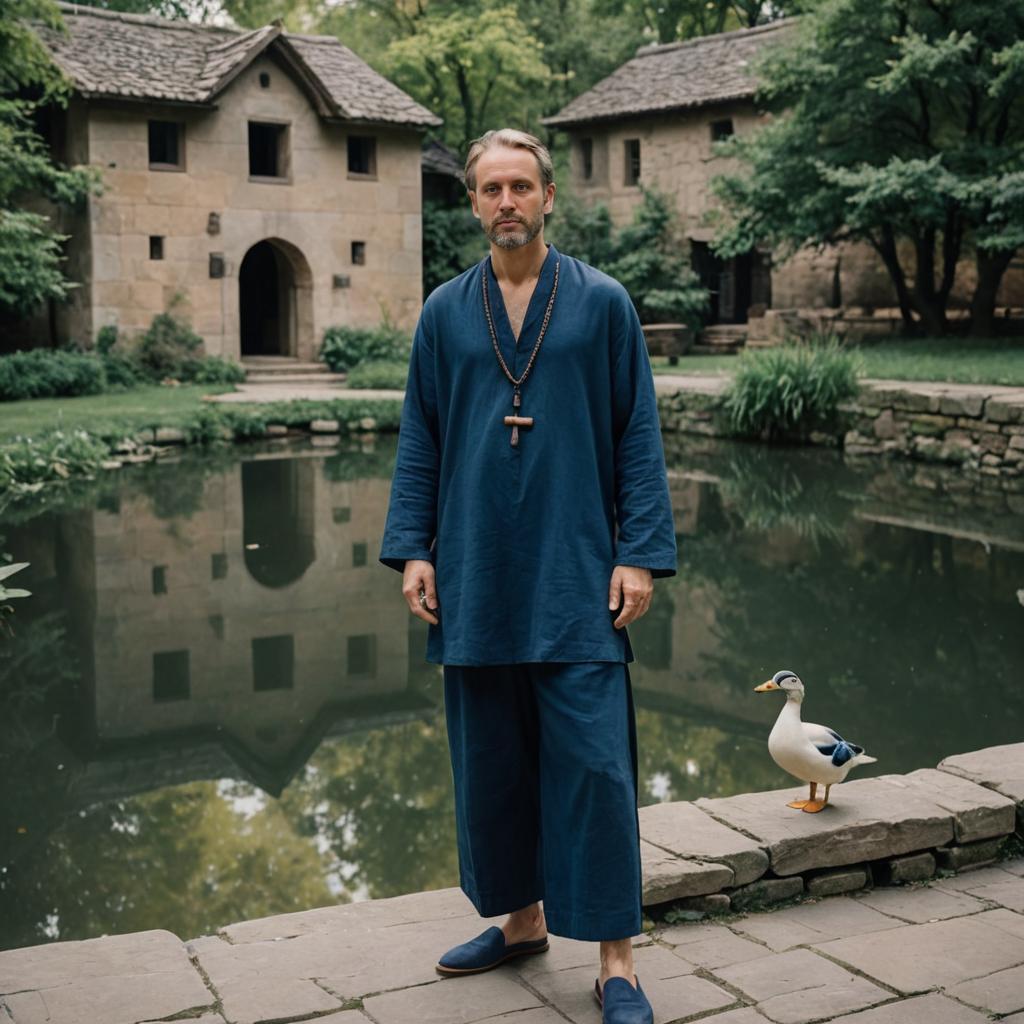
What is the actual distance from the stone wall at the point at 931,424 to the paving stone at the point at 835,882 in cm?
1166

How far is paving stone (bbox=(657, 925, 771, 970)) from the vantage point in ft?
11.0

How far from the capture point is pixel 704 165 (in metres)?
28.2

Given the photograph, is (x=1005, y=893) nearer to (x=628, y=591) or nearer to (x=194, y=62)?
(x=628, y=591)

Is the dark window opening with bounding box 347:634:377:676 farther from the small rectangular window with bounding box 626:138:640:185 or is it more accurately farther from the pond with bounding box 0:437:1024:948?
the small rectangular window with bounding box 626:138:640:185

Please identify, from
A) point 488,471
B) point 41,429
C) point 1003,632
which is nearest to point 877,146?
point 41,429

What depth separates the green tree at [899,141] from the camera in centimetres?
1873

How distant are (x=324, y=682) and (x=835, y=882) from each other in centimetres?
377

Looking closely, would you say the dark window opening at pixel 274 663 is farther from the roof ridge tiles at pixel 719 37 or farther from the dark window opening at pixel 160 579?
the roof ridge tiles at pixel 719 37

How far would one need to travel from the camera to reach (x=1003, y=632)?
802cm

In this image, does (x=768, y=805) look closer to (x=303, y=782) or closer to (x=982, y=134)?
(x=303, y=782)

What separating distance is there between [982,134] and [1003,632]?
1448 cm

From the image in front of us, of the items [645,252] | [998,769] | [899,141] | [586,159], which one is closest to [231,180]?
[645,252]

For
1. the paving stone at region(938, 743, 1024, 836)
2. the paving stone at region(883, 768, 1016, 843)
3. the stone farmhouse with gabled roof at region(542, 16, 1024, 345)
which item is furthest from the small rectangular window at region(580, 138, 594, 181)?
the paving stone at region(883, 768, 1016, 843)

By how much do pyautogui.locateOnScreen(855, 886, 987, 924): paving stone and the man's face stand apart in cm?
213
